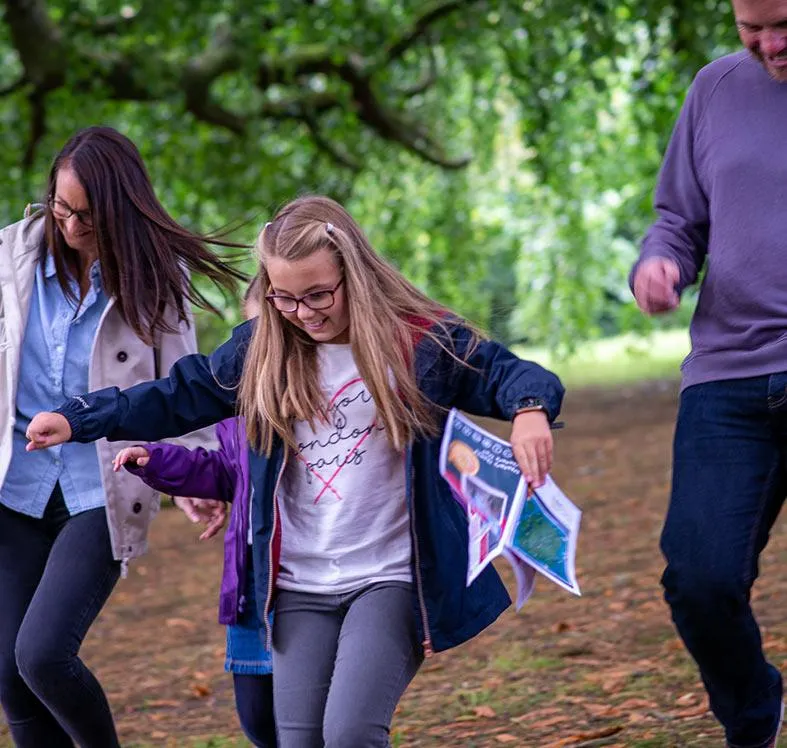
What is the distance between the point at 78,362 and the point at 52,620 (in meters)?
0.63

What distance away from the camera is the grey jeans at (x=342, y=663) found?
281 centimetres

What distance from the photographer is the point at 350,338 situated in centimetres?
305

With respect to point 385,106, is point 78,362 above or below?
below

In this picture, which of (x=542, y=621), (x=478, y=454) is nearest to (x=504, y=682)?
(x=542, y=621)

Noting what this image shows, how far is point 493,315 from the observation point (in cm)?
343

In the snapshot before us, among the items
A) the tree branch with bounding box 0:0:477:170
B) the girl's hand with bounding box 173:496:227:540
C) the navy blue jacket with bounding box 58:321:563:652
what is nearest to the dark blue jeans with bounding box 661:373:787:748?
the navy blue jacket with bounding box 58:321:563:652

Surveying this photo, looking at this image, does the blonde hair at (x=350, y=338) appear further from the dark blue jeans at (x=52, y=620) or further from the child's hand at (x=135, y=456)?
the dark blue jeans at (x=52, y=620)

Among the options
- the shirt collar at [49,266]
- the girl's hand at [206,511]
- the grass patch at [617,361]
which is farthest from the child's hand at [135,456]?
the grass patch at [617,361]

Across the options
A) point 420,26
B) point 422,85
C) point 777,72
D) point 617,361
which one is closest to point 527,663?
point 777,72

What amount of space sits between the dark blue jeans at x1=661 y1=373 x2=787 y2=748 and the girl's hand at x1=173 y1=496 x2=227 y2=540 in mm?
1062

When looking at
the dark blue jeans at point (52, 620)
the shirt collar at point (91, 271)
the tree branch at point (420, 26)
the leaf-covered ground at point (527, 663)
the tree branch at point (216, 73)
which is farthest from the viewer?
the tree branch at point (420, 26)

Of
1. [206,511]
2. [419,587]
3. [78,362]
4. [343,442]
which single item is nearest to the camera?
[419,587]

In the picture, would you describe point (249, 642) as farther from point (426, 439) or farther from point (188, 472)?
point (426, 439)

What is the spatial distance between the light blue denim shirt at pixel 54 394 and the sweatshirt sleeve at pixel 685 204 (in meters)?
1.36
